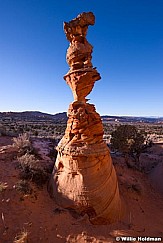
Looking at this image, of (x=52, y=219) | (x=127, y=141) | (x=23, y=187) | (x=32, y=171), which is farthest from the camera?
(x=127, y=141)

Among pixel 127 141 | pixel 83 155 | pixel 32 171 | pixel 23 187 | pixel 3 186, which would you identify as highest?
pixel 83 155

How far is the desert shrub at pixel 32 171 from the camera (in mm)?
10250

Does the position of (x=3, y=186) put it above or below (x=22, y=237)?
above

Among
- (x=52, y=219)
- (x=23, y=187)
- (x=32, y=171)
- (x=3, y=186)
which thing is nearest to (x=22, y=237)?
(x=52, y=219)

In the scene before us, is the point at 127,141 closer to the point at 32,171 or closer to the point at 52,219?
the point at 32,171

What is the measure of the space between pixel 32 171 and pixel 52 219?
2901 mm

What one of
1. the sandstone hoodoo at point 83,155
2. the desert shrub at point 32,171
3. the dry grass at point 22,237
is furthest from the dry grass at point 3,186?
the dry grass at point 22,237

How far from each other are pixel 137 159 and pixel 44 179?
11652mm

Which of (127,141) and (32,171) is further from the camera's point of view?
(127,141)

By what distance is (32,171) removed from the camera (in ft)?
33.8

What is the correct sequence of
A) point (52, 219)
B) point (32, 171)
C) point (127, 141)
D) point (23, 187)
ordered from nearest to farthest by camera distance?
point (52, 219), point (23, 187), point (32, 171), point (127, 141)

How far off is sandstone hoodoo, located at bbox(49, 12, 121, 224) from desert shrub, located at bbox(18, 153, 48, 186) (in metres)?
0.64

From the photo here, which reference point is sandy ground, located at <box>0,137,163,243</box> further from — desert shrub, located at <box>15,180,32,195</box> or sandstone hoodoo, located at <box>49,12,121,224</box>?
sandstone hoodoo, located at <box>49,12,121,224</box>

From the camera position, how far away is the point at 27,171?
1051 centimetres
